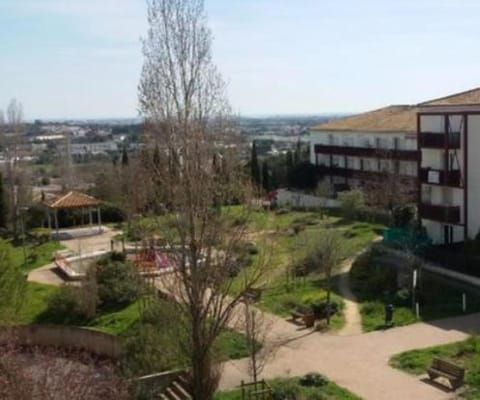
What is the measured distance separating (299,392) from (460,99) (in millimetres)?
20242

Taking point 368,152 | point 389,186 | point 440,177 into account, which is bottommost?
point 389,186

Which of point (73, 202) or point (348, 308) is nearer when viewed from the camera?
point (348, 308)

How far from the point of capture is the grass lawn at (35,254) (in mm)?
40531

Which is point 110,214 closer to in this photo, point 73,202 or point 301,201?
point 73,202

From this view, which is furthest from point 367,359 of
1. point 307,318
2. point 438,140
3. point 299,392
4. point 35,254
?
point 35,254

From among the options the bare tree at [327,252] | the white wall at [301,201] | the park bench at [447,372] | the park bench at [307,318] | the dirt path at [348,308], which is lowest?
the dirt path at [348,308]

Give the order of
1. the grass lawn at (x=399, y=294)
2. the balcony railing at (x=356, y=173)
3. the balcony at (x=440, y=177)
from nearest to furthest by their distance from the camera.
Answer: the grass lawn at (x=399, y=294) < the balcony at (x=440, y=177) < the balcony railing at (x=356, y=173)

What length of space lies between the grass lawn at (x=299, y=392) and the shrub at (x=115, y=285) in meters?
10.6

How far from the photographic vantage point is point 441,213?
35094mm

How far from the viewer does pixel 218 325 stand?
16.8m

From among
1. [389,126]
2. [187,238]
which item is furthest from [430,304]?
[389,126]

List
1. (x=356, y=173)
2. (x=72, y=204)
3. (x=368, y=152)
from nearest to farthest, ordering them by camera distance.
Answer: (x=72, y=204) < (x=368, y=152) < (x=356, y=173)

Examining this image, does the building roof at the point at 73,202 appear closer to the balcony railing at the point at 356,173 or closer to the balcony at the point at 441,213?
the balcony railing at the point at 356,173

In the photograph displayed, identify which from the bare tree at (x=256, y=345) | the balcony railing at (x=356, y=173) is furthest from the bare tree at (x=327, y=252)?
the balcony railing at (x=356, y=173)
